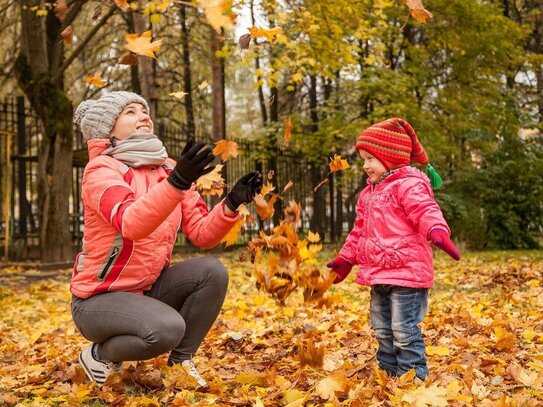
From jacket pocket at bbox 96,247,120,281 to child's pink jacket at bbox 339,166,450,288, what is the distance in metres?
1.20

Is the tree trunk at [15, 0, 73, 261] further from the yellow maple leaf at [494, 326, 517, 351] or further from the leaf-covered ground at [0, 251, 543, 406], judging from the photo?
the yellow maple leaf at [494, 326, 517, 351]

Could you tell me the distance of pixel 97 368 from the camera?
330 cm

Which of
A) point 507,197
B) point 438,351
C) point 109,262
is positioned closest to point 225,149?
point 109,262

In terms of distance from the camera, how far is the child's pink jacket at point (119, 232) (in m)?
3.03

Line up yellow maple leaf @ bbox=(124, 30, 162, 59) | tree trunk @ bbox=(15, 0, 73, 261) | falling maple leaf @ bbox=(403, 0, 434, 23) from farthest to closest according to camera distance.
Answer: tree trunk @ bbox=(15, 0, 73, 261) → falling maple leaf @ bbox=(403, 0, 434, 23) → yellow maple leaf @ bbox=(124, 30, 162, 59)

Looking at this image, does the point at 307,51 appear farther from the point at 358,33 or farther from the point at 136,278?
the point at 136,278

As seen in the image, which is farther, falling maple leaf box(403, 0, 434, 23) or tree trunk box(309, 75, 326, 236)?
A: tree trunk box(309, 75, 326, 236)

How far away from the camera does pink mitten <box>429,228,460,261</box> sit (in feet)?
9.52

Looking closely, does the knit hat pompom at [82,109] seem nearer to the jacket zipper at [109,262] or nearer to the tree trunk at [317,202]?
the jacket zipper at [109,262]

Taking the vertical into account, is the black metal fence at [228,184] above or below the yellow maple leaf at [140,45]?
below

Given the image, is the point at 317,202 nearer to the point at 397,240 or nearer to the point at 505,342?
the point at 505,342

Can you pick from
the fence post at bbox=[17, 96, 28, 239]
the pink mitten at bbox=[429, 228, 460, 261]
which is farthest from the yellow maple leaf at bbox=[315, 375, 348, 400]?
the fence post at bbox=[17, 96, 28, 239]

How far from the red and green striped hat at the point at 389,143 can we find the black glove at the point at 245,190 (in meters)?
0.55

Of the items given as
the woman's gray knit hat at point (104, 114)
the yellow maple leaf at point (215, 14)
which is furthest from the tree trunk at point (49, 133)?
the yellow maple leaf at point (215, 14)
